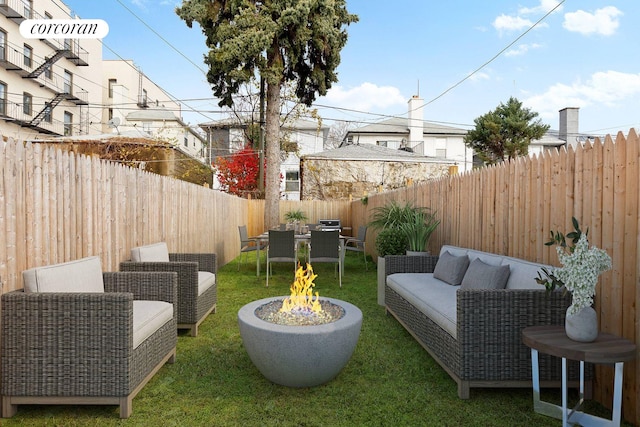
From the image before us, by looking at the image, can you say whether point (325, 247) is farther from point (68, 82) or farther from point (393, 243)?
point (68, 82)

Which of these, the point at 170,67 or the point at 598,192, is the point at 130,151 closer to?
the point at 170,67

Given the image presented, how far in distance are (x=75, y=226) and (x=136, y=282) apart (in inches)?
27.1

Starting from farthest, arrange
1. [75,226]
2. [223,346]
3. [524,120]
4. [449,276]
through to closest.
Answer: [524,120] → [449,276] → [223,346] → [75,226]

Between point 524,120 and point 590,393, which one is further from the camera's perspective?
point 524,120

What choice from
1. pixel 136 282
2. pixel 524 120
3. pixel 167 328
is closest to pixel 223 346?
pixel 167 328

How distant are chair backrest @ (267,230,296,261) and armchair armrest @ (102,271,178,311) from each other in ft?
12.1

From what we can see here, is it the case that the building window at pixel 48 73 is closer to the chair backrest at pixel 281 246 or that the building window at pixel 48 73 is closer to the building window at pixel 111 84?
the building window at pixel 111 84

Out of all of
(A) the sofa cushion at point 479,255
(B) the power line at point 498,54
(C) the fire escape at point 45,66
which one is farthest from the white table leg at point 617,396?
(C) the fire escape at point 45,66

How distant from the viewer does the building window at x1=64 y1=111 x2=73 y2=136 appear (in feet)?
70.0

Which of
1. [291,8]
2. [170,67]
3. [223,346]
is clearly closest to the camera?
[223,346]

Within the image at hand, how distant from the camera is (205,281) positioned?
4.51 metres

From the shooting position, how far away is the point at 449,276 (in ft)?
13.7

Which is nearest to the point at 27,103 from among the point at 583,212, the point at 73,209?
the point at 73,209

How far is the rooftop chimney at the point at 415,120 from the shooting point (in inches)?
878
